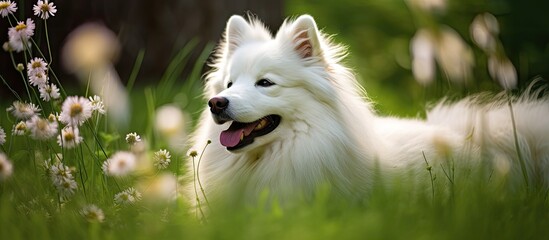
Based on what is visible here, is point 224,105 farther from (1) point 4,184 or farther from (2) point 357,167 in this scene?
(1) point 4,184

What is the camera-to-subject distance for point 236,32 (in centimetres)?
451

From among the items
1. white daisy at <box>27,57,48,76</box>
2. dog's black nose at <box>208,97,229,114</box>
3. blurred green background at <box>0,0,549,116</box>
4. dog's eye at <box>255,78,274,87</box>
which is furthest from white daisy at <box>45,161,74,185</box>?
blurred green background at <box>0,0,549,116</box>

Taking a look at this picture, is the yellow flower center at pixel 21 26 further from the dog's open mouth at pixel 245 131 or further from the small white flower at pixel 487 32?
the small white flower at pixel 487 32

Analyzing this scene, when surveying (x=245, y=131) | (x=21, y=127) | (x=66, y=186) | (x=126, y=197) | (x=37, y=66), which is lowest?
(x=126, y=197)

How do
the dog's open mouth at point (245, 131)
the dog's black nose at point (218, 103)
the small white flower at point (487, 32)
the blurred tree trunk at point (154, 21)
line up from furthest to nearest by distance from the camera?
the blurred tree trunk at point (154, 21) → the dog's open mouth at point (245, 131) → the dog's black nose at point (218, 103) → the small white flower at point (487, 32)

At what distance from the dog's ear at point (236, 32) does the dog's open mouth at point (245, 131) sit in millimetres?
652

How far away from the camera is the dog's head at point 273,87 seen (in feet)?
12.7

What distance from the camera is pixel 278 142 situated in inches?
159

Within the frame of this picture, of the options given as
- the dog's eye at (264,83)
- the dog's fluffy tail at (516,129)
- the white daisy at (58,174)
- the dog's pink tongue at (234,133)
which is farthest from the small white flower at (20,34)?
the dog's fluffy tail at (516,129)

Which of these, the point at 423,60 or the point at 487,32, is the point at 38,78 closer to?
the point at 423,60

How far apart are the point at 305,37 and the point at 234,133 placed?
2.27 feet

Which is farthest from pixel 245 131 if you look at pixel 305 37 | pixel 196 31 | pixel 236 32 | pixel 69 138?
pixel 196 31

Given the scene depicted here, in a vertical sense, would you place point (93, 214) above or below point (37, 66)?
below

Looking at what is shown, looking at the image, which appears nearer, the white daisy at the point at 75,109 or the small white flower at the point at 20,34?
the white daisy at the point at 75,109
